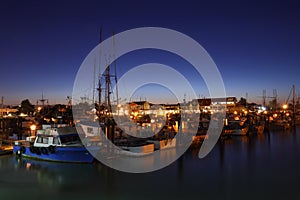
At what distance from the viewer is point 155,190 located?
34.3 feet

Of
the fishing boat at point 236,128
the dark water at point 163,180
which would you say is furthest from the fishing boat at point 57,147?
the fishing boat at point 236,128

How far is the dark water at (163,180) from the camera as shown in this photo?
392 inches

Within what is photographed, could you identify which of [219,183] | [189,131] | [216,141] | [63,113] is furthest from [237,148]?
[63,113]

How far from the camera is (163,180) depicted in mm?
11789

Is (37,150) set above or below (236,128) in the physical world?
below

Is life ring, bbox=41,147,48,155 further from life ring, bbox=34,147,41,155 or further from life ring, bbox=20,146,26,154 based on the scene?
life ring, bbox=20,146,26,154

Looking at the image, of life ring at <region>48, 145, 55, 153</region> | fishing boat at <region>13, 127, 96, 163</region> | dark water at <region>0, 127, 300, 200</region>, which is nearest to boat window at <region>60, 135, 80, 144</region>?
fishing boat at <region>13, 127, 96, 163</region>

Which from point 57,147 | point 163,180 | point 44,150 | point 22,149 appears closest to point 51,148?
point 57,147

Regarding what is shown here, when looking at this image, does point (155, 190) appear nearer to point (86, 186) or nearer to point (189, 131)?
point (86, 186)

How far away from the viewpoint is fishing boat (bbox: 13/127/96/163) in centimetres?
1365

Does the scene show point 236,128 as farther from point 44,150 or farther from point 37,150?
point 37,150

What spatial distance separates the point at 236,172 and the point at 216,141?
9718 mm

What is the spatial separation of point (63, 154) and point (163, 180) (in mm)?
5595

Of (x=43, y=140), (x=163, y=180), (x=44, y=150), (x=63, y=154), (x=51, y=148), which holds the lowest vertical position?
(x=163, y=180)
